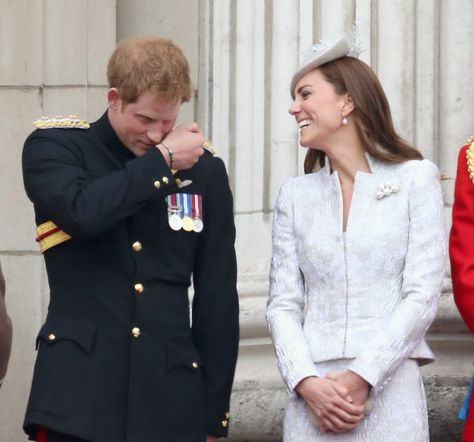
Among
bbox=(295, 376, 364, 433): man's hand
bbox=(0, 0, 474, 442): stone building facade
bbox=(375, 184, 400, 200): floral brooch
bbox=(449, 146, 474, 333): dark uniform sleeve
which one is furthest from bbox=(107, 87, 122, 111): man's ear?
bbox=(0, 0, 474, 442): stone building facade

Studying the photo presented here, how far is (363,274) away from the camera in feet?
18.9

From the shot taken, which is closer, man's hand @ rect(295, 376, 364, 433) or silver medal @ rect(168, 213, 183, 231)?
man's hand @ rect(295, 376, 364, 433)

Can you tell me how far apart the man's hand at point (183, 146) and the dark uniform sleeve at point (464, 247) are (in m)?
0.82

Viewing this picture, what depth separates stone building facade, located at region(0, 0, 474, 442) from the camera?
7062 millimetres

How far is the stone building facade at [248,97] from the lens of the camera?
7.06 metres

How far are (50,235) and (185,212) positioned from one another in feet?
1.32

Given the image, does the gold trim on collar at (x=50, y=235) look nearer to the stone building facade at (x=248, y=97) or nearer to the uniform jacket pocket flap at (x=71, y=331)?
the uniform jacket pocket flap at (x=71, y=331)

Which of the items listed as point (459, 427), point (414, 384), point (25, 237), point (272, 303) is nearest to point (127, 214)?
point (272, 303)

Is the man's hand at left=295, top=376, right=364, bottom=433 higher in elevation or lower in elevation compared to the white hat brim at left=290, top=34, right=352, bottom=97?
lower

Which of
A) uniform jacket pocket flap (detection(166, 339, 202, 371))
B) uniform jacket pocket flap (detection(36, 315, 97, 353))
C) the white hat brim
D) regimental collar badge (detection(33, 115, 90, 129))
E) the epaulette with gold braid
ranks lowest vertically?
uniform jacket pocket flap (detection(166, 339, 202, 371))

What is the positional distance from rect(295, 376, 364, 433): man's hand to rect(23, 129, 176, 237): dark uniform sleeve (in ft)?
2.34

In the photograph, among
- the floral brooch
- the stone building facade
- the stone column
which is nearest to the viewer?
the floral brooch

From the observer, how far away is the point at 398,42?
7.23 metres

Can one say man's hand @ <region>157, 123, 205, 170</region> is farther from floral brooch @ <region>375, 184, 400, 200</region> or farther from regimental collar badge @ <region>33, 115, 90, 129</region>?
floral brooch @ <region>375, 184, 400, 200</region>
